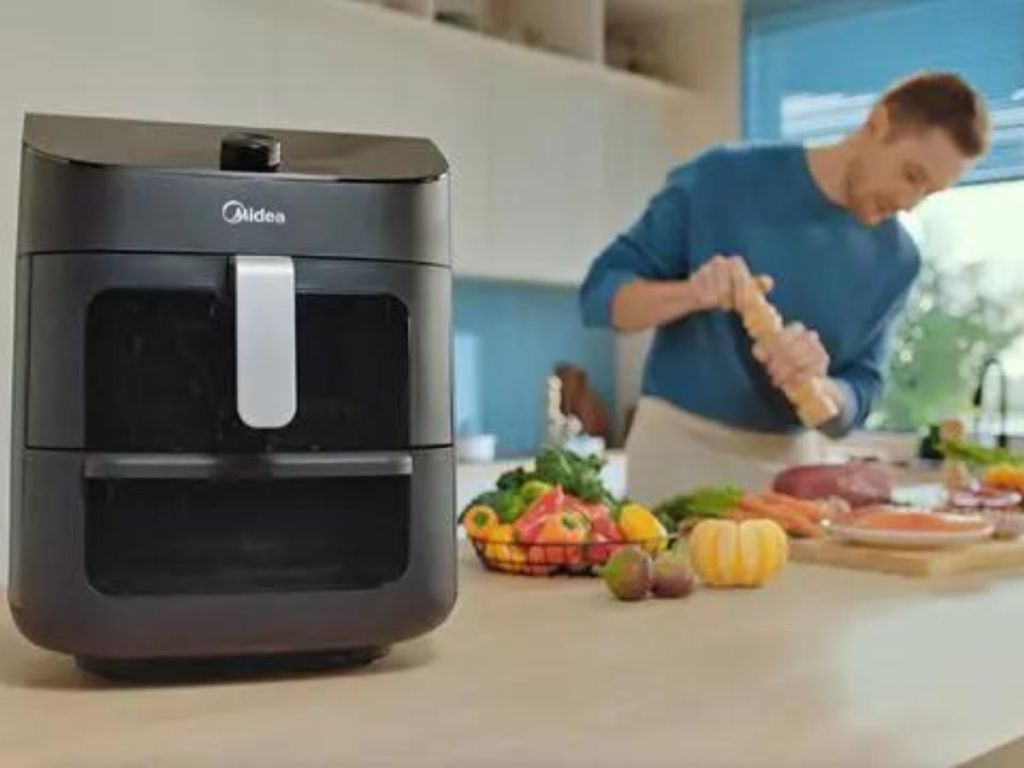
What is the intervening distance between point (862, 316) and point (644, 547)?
1.23 m

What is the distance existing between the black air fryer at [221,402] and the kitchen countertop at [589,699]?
0.05 meters

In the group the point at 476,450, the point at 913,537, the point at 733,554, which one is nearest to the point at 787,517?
the point at 913,537

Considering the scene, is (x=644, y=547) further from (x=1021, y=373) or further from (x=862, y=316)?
(x=1021, y=373)

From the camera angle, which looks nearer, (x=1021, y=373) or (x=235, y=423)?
(x=235, y=423)

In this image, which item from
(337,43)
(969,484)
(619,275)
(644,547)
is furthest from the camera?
(337,43)

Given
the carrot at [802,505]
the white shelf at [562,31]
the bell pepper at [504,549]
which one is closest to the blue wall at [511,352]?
the white shelf at [562,31]

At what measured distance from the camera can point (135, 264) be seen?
780 mm

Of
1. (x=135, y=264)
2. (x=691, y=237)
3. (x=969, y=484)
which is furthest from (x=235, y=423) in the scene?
(x=691, y=237)

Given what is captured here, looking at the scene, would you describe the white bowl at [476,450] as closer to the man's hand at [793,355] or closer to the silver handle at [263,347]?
the man's hand at [793,355]

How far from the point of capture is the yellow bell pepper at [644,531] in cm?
120

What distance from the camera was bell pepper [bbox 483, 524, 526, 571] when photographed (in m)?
1.23

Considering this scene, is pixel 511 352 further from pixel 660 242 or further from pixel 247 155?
pixel 247 155

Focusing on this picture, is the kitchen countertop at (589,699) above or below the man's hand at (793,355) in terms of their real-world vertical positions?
below

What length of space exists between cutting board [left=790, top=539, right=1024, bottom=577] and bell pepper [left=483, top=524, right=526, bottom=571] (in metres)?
0.32
